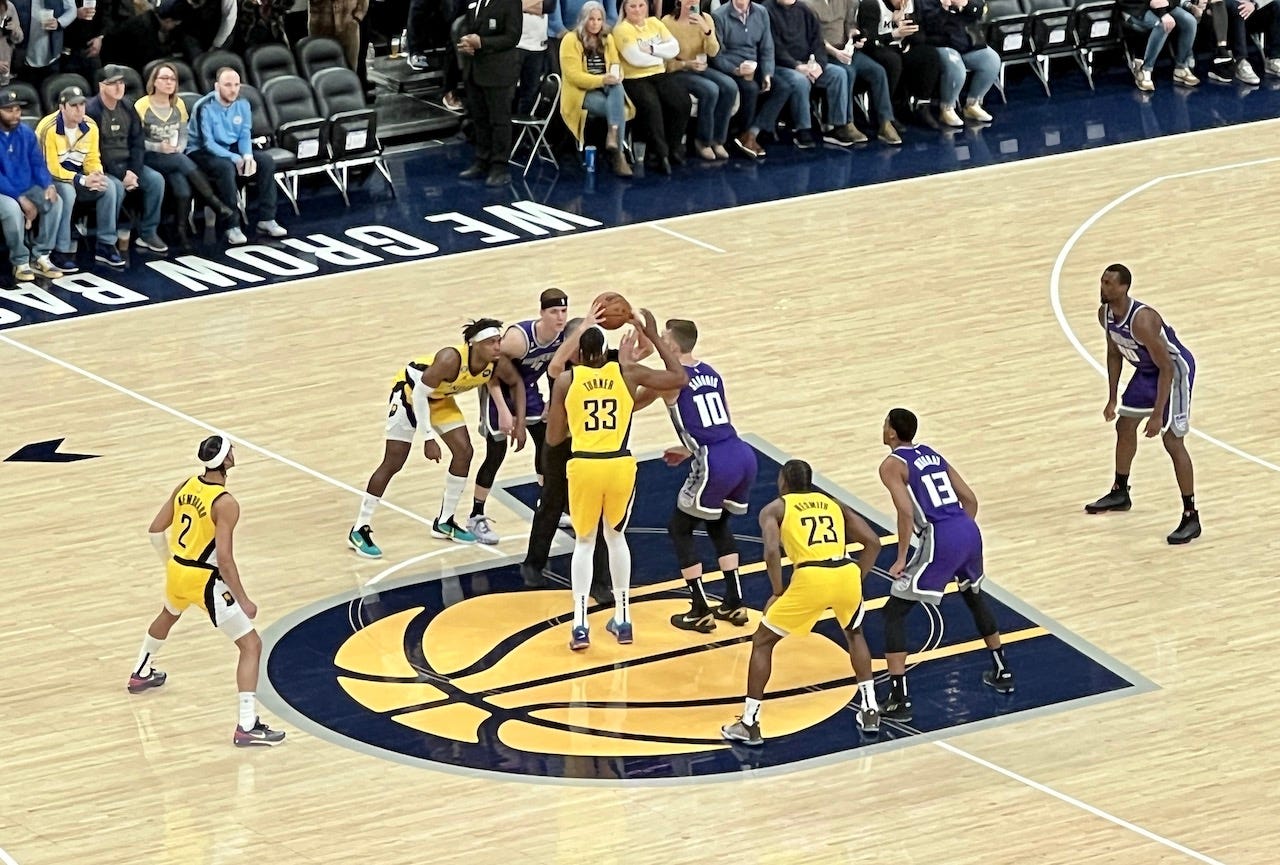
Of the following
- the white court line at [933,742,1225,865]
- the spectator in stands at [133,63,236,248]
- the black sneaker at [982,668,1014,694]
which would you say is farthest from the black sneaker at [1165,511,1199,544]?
the spectator in stands at [133,63,236,248]

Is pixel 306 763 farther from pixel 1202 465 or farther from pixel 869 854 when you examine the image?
pixel 1202 465

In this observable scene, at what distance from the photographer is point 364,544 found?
1544 cm

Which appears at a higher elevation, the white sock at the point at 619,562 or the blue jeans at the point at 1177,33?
the blue jeans at the point at 1177,33

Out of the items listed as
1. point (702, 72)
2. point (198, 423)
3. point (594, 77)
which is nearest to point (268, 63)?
point (594, 77)

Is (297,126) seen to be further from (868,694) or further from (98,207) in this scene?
(868,694)

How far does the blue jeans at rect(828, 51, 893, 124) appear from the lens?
80.1 ft

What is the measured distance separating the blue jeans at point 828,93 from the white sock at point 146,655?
12.3 metres

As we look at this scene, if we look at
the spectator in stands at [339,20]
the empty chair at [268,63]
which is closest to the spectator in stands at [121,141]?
the empty chair at [268,63]

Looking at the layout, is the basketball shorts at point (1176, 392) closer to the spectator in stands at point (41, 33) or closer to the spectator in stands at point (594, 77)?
the spectator in stands at point (594, 77)

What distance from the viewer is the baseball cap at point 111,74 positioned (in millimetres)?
20781

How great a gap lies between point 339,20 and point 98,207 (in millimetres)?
4054

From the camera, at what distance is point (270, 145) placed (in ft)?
73.8

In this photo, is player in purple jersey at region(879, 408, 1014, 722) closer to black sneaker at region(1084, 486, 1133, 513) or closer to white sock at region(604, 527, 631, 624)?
white sock at region(604, 527, 631, 624)

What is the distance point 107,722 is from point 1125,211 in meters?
12.1
